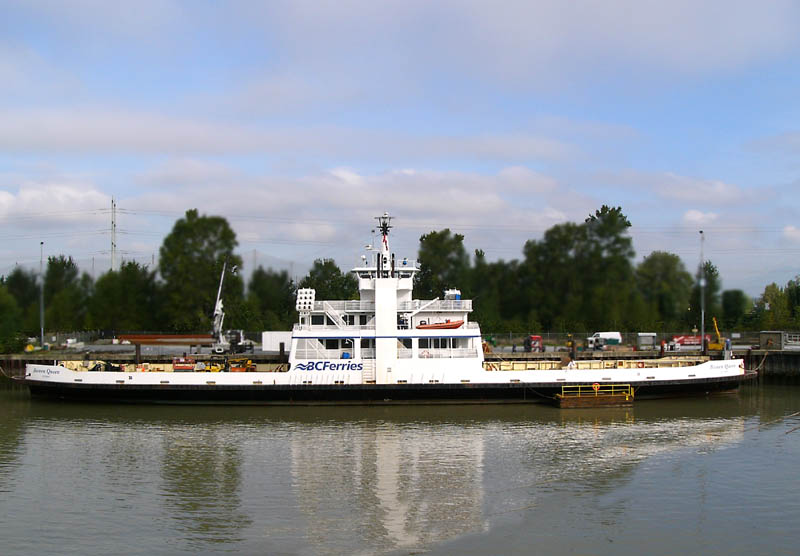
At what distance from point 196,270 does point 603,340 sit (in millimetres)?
35745

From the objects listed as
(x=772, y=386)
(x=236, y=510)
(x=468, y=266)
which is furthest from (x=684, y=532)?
(x=468, y=266)

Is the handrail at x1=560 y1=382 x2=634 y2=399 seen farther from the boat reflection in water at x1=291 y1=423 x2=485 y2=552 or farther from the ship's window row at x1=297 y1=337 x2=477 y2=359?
the boat reflection in water at x1=291 y1=423 x2=485 y2=552

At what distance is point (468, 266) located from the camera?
61344 millimetres

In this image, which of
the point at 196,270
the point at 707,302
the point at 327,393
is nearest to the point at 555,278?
the point at 707,302

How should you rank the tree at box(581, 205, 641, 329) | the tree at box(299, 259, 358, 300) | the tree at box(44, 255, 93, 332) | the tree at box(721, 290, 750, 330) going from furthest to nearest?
the tree at box(299, 259, 358, 300) → the tree at box(721, 290, 750, 330) → the tree at box(44, 255, 93, 332) → the tree at box(581, 205, 641, 329)

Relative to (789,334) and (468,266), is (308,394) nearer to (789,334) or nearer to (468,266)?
(468,266)

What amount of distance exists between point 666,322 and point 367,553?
44.5 m

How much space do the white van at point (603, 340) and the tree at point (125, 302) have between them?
38097 mm

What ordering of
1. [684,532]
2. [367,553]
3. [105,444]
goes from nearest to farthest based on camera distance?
[367,553], [684,532], [105,444]

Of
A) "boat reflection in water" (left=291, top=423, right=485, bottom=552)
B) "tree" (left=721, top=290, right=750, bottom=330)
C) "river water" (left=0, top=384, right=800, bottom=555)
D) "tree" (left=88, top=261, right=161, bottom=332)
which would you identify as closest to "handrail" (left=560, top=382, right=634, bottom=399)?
"river water" (left=0, top=384, right=800, bottom=555)

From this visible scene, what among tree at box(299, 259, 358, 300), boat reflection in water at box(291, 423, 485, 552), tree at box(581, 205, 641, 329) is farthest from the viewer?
tree at box(299, 259, 358, 300)

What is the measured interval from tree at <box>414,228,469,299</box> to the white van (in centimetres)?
1538

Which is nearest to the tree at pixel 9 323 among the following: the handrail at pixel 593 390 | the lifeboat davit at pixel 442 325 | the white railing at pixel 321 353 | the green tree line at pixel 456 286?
the green tree line at pixel 456 286

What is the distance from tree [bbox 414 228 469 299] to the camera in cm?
6234
